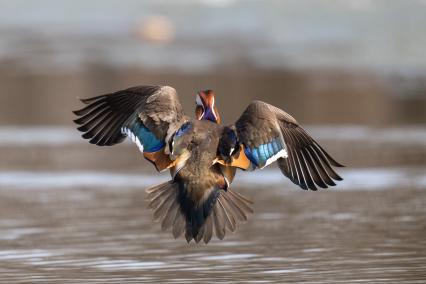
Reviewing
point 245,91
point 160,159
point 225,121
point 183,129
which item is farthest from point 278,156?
point 245,91

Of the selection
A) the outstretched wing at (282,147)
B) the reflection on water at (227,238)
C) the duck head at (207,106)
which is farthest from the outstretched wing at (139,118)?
the reflection on water at (227,238)

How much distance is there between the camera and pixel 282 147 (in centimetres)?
716

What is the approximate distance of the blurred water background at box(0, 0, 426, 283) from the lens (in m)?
7.48

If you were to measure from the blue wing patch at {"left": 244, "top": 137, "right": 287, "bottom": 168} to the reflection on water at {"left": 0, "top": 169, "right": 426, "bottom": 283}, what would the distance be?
636 mm

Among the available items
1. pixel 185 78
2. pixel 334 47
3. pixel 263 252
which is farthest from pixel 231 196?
pixel 334 47

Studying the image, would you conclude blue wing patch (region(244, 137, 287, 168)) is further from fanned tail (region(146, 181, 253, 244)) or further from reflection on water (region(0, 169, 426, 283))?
reflection on water (region(0, 169, 426, 283))

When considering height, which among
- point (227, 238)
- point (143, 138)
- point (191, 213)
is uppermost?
point (143, 138)

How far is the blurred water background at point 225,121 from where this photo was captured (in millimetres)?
7477

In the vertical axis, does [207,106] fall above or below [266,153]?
above

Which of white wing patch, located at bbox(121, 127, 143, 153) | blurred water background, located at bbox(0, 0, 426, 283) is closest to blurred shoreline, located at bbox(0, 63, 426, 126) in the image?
blurred water background, located at bbox(0, 0, 426, 283)

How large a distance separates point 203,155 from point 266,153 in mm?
371

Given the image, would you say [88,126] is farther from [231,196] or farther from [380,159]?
[380,159]

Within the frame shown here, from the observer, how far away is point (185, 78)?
19.2 m

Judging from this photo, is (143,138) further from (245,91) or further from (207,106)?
(245,91)
